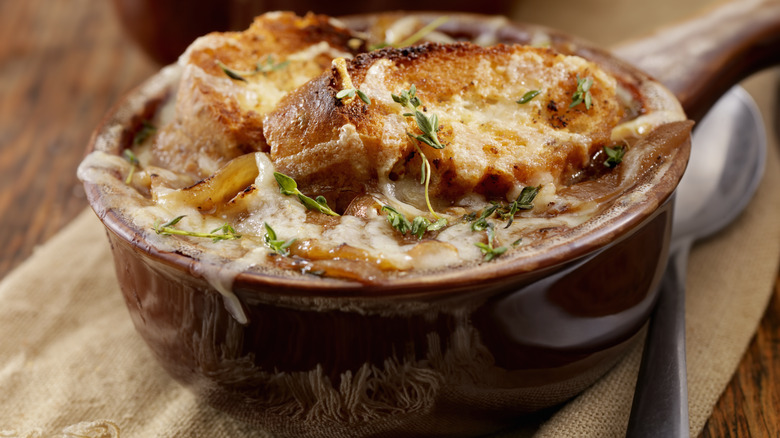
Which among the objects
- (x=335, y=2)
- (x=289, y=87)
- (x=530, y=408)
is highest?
(x=289, y=87)

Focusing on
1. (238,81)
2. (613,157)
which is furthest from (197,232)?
(613,157)

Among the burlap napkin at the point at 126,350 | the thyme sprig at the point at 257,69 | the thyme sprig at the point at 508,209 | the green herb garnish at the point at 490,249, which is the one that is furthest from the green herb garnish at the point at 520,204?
the thyme sprig at the point at 257,69

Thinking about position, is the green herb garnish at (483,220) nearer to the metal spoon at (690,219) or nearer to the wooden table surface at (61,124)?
the metal spoon at (690,219)

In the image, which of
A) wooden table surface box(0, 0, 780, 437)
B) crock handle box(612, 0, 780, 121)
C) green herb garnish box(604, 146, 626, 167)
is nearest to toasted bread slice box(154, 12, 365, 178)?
green herb garnish box(604, 146, 626, 167)

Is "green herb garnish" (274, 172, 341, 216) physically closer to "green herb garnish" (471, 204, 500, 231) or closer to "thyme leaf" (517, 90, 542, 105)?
"green herb garnish" (471, 204, 500, 231)

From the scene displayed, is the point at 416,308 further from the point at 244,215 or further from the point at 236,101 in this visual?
the point at 236,101

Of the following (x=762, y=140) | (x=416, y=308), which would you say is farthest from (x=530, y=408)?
(x=762, y=140)

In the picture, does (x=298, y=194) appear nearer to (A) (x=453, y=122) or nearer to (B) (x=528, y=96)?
(A) (x=453, y=122)
